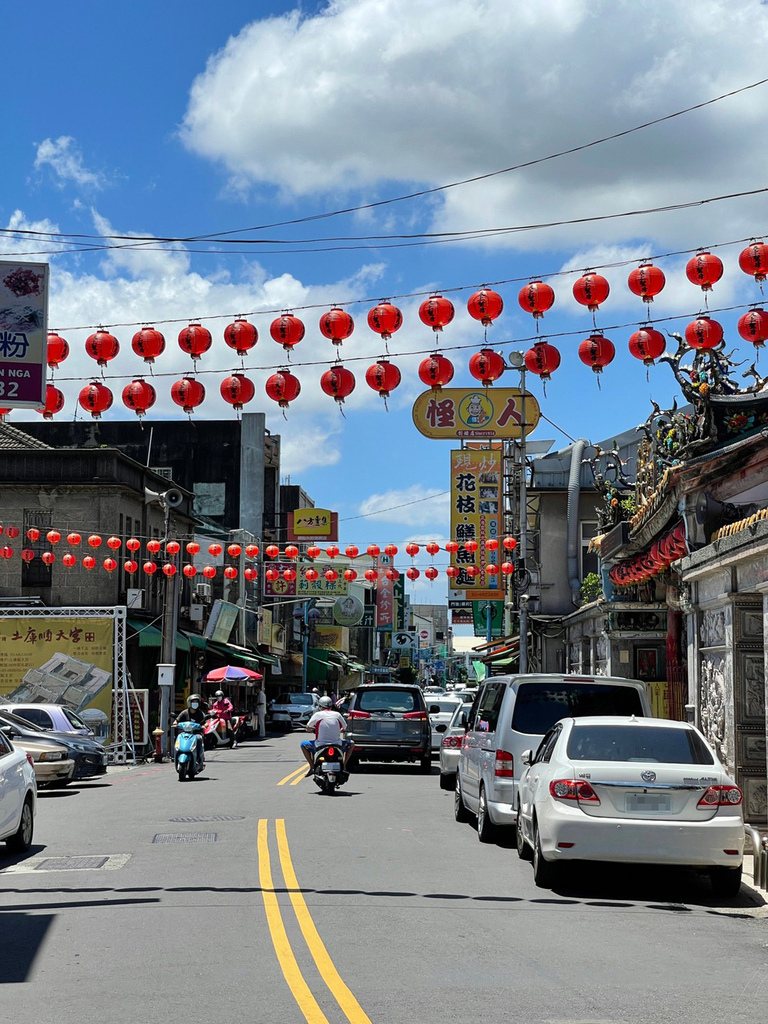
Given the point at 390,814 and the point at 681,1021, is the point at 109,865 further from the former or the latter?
the point at 681,1021

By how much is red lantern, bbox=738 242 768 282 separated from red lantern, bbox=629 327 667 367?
6.76 feet

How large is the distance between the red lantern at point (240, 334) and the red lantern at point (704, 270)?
631cm

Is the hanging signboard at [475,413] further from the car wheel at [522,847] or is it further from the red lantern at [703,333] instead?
the car wheel at [522,847]

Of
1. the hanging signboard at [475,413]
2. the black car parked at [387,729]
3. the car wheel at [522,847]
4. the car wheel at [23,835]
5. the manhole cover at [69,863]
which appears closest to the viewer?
the manhole cover at [69,863]

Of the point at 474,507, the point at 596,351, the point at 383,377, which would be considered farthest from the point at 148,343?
the point at 474,507

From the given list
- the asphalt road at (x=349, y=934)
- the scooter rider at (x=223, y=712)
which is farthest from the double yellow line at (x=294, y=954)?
the scooter rider at (x=223, y=712)

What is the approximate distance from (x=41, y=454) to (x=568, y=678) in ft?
94.8

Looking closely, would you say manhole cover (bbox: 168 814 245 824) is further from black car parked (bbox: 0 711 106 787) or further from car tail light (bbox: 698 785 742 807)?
car tail light (bbox: 698 785 742 807)

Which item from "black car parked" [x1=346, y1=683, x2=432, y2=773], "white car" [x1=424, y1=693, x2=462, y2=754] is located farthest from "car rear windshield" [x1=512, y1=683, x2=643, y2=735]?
"white car" [x1=424, y1=693, x2=462, y2=754]

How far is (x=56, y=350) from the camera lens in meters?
18.7

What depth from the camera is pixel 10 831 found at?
12.8 metres

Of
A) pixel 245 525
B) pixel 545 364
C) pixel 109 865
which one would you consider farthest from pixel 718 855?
pixel 245 525

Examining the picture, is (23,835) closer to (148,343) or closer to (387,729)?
(148,343)

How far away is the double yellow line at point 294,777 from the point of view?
76.5ft
